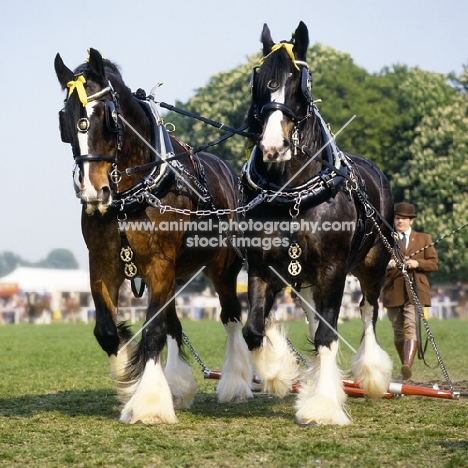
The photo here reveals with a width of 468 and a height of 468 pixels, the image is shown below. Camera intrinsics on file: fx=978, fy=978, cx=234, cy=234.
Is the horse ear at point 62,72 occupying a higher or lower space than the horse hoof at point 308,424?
higher

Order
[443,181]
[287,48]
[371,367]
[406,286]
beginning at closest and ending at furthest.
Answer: [287,48], [371,367], [406,286], [443,181]

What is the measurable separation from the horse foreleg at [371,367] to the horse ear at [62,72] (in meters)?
4.40

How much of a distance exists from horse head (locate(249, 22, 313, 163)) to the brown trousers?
16.1 feet

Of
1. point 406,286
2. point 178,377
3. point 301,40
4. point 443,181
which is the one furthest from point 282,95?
point 443,181

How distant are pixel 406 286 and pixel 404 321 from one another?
19.2 inches

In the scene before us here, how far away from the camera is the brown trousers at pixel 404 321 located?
504 inches

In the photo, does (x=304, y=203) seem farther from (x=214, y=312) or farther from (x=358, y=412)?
(x=214, y=312)

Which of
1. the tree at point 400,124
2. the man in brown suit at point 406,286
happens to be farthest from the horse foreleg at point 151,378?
the tree at point 400,124

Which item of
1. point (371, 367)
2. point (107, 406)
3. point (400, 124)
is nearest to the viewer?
point (107, 406)

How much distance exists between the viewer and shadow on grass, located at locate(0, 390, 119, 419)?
377 inches

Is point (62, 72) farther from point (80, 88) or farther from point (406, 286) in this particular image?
point (406, 286)

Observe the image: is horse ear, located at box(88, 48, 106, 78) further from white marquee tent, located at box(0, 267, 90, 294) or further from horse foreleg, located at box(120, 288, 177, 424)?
white marquee tent, located at box(0, 267, 90, 294)

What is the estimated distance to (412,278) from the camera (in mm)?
13133

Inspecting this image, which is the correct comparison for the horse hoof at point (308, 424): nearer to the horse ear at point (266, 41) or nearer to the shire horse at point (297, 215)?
the shire horse at point (297, 215)
